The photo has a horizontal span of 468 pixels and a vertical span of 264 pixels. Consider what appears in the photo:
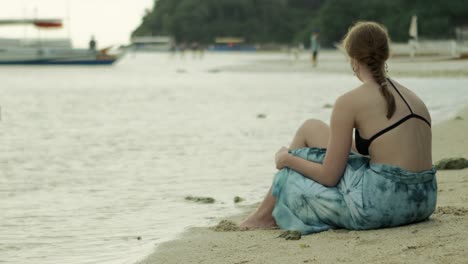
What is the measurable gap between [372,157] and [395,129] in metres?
0.20

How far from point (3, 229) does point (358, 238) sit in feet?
Result: 8.37

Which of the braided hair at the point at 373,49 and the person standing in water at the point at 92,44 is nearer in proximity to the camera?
the braided hair at the point at 373,49

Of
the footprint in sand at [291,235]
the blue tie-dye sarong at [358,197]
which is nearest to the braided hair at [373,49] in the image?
the blue tie-dye sarong at [358,197]

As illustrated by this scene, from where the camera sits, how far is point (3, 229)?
19.2 ft

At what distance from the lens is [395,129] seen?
442 centimetres

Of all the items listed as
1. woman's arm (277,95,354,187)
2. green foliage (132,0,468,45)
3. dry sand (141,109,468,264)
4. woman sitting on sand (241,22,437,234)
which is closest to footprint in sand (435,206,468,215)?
dry sand (141,109,468,264)

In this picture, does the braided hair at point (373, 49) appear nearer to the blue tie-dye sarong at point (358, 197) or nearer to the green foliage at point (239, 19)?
the blue tie-dye sarong at point (358, 197)

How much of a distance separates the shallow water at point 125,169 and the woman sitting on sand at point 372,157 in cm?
110

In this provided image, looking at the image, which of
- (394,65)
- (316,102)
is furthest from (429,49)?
(316,102)

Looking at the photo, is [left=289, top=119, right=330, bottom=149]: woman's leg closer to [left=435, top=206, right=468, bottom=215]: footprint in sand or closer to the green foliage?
[left=435, top=206, right=468, bottom=215]: footprint in sand

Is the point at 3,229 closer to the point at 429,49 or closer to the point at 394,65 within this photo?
the point at 394,65

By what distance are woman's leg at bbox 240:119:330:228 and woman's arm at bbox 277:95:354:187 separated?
0.17m

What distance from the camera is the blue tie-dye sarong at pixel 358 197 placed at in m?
4.45

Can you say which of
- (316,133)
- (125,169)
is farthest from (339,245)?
(125,169)
